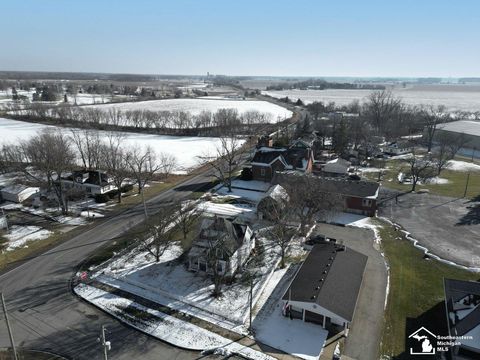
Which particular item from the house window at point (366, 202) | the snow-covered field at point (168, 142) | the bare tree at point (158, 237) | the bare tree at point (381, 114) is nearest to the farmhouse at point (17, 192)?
the bare tree at point (158, 237)

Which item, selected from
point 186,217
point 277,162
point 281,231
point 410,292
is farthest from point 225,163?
point 410,292

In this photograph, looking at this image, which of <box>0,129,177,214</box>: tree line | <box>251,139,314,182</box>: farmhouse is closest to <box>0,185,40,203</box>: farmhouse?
<box>0,129,177,214</box>: tree line

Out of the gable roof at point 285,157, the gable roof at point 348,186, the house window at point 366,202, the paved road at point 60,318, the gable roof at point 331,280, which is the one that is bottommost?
the paved road at point 60,318

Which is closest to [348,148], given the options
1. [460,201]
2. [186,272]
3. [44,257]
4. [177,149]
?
[460,201]

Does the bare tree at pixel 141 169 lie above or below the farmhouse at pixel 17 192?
above

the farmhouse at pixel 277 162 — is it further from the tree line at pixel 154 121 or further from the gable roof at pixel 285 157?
the tree line at pixel 154 121

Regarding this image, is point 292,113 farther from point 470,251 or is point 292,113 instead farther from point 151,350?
point 151,350

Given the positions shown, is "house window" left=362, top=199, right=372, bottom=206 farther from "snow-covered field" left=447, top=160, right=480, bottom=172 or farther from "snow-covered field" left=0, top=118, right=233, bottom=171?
"snow-covered field" left=0, top=118, right=233, bottom=171
